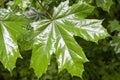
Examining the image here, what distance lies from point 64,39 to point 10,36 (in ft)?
0.89

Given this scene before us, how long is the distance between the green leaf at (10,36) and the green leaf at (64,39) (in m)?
0.08

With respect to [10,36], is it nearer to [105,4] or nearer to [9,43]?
[9,43]

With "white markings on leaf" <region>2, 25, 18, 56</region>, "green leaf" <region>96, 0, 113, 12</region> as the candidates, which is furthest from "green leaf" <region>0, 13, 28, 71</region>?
"green leaf" <region>96, 0, 113, 12</region>

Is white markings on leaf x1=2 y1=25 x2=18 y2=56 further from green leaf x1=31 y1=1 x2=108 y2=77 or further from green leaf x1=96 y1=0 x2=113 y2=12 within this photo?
green leaf x1=96 y1=0 x2=113 y2=12

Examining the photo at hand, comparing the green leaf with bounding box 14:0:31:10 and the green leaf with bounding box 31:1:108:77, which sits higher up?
the green leaf with bounding box 14:0:31:10

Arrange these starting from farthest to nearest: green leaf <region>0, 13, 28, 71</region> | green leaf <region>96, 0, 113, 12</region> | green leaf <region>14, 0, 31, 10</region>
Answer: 1. green leaf <region>96, 0, 113, 12</region>
2. green leaf <region>14, 0, 31, 10</region>
3. green leaf <region>0, 13, 28, 71</region>

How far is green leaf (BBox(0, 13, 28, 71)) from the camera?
127 cm

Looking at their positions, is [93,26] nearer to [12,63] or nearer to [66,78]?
[12,63]

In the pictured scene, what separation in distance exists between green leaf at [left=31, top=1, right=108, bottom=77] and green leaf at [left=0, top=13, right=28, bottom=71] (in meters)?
0.08

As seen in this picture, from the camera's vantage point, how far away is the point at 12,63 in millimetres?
1266

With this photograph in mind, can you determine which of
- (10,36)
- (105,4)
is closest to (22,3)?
(10,36)

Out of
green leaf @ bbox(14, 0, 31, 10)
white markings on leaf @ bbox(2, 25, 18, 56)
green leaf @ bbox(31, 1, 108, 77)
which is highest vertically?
green leaf @ bbox(14, 0, 31, 10)

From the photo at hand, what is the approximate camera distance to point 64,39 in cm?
134

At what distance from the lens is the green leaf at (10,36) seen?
4.17ft
